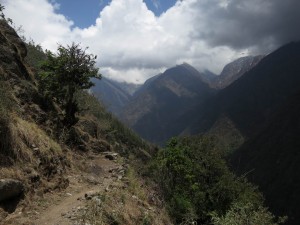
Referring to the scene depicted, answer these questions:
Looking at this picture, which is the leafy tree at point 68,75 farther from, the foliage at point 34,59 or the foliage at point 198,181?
the foliage at point 198,181

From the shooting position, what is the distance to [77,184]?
1938 centimetres

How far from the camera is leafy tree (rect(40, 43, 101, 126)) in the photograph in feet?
90.0

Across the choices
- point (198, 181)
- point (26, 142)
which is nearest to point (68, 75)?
point (26, 142)

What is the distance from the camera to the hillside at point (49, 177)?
13.9m

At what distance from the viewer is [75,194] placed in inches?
689

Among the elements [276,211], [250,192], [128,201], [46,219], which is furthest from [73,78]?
[276,211]

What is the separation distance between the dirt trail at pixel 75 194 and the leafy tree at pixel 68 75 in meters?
5.09

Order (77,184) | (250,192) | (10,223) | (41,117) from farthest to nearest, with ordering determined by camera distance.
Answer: (250,192), (41,117), (77,184), (10,223)

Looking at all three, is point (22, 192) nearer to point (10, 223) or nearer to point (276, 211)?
point (10, 223)

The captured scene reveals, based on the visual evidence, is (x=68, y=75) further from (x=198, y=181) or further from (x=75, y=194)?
(x=198, y=181)

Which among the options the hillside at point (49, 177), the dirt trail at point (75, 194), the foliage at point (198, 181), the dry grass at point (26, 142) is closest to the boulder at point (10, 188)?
the hillside at point (49, 177)

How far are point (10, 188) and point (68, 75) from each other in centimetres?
1484

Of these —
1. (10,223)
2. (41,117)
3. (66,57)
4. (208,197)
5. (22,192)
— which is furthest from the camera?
(208,197)

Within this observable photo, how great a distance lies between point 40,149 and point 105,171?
7762 mm
